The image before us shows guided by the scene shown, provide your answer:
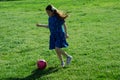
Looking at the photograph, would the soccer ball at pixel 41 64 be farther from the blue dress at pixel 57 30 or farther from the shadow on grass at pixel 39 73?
the blue dress at pixel 57 30

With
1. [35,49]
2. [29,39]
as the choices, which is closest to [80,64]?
[35,49]

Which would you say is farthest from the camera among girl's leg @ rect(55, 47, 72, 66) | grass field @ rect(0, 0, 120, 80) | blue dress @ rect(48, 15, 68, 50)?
girl's leg @ rect(55, 47, 72, 66)

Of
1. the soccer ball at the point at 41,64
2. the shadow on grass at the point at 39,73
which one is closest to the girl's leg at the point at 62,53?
the shadow on grass at the point at 39,73

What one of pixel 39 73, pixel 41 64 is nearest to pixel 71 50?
pixel 41 64

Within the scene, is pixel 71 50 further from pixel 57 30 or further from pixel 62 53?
pixel 57 30

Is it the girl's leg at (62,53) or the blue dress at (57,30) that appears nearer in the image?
the blue dress at (57,30)

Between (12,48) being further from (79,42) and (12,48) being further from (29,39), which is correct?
(79,42)

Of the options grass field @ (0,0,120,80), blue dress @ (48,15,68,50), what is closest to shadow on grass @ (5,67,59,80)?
grass field @ (0,0,120,80)

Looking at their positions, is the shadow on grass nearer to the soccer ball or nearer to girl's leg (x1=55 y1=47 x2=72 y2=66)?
the soccer ball

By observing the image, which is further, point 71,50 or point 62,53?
point 71,50

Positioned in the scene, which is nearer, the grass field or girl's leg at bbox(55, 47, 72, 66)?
the grass field

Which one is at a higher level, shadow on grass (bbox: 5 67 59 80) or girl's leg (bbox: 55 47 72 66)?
girl's leg (bbox: 55 47 72 66)

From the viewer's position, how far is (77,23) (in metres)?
15.4

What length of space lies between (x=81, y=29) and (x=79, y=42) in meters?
2.57
